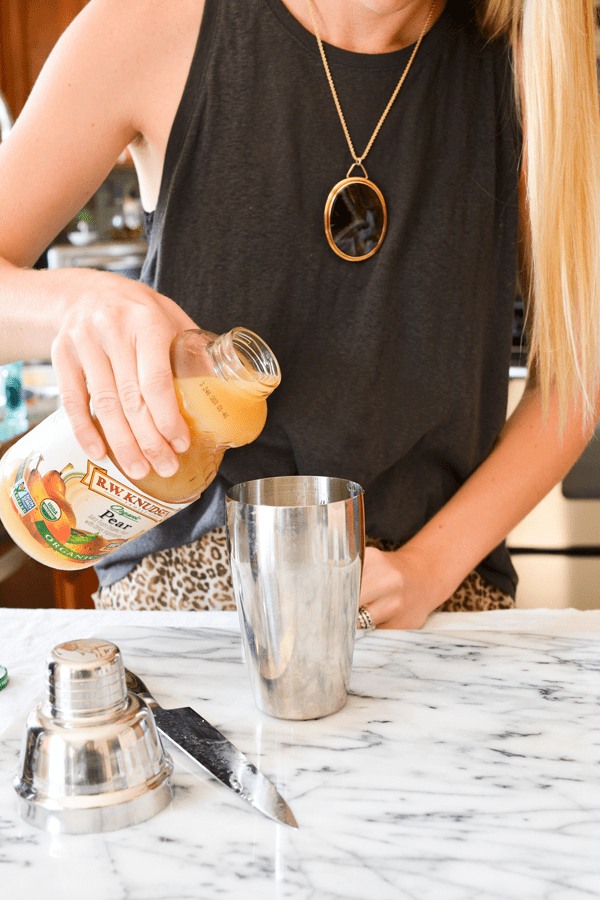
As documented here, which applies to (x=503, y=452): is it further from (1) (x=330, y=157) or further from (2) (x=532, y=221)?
(1) (x=330, y=157)

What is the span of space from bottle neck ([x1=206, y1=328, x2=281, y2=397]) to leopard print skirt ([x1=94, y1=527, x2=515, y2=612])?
35 cm

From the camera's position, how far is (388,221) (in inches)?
37.0

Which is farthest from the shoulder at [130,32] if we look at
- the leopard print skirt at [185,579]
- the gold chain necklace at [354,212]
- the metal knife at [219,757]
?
the metal knife at [219,757]

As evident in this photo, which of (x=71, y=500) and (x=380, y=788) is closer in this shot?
(x=380, y=788)

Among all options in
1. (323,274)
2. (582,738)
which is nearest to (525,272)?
(323,274)

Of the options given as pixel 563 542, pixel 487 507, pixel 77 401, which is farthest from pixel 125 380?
pixel 563 542

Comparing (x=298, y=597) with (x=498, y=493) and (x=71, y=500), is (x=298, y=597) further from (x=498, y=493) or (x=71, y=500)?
(x=498, y=493)

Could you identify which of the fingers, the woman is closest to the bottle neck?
the fingers

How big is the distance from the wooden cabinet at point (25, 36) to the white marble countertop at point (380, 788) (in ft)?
11.5

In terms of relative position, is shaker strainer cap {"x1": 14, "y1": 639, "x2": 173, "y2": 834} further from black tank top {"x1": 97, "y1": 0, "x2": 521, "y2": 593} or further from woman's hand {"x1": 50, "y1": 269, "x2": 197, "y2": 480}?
black tank top {"x1": 97, "y1": 0, "x2": 521, "y2": 593}

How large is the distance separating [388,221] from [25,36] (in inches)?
129

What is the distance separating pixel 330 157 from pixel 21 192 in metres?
0.34

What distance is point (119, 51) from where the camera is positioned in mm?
847

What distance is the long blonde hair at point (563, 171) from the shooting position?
83 centimetres
